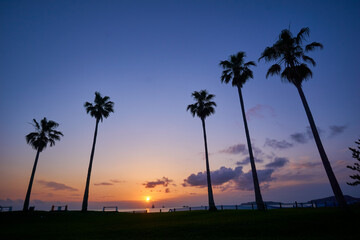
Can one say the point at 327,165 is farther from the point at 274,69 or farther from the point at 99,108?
the point at 99,108

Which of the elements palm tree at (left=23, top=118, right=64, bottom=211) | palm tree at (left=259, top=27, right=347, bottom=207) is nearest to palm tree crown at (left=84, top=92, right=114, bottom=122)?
palm tree at (left=23, top=118, right=64, bottom=211)

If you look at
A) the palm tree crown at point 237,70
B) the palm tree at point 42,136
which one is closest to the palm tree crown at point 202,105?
the palm tree crown at point 237,70

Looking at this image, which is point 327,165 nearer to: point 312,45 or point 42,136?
point 312,45

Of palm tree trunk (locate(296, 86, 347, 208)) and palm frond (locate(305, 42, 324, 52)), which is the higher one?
palm frond (locate(305, 42, 324, 52))

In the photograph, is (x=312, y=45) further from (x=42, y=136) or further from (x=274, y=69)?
(x=42, y=136)

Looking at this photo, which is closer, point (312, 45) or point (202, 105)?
point (312, 45)

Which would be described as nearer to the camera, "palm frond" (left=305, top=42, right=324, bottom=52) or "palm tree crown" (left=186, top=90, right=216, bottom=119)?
"palm frond" (left=305, top=42, right=324, bottom=52)

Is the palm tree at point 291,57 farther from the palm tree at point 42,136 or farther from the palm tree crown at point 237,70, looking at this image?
the palm tree at point 42,136

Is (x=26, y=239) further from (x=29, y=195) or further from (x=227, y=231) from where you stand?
(x=29, y=195)

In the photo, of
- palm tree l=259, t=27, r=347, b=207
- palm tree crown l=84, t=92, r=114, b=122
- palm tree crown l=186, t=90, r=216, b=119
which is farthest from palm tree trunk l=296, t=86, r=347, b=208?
palm tree crown l=84, t=92, r=114, b=122

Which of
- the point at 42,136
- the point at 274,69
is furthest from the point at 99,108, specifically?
the point at 274,69

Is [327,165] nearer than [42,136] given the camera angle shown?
Yes

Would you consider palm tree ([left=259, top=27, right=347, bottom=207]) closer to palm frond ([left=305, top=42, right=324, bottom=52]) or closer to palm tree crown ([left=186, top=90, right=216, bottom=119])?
palm frond ([left=305, top=42, right=324, bottom=52])

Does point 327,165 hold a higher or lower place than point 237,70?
lower
